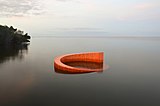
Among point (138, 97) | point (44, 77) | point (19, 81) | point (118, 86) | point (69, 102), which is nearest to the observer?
point (69, 102)

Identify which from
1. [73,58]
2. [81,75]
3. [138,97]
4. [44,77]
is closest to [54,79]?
[44,77]

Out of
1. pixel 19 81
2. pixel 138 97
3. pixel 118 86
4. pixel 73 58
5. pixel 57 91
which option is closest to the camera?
pixel 138 97

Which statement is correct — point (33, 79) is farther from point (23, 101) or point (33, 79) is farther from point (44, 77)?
point (23, 101)

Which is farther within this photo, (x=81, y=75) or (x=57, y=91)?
(x=81, y=75)

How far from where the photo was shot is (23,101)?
1005cm

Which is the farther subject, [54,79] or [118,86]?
[54,79]

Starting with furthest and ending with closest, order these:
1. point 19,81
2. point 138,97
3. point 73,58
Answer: point 73,58 → point 19,81 → point 138,97

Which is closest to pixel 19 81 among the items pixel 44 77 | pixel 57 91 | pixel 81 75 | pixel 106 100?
pixel 44 77

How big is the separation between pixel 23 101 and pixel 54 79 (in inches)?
201

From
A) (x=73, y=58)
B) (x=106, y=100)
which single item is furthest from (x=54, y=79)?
(x=73, y=58)

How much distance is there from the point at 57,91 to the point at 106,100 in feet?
10.8

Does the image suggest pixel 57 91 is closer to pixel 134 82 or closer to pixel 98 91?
pixel 98 91

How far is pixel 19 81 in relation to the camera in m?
14.3

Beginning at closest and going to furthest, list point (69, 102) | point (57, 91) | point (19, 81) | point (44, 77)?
point (69, 102)
point (57, 91)
point (19, 81)
point (44, 77)
